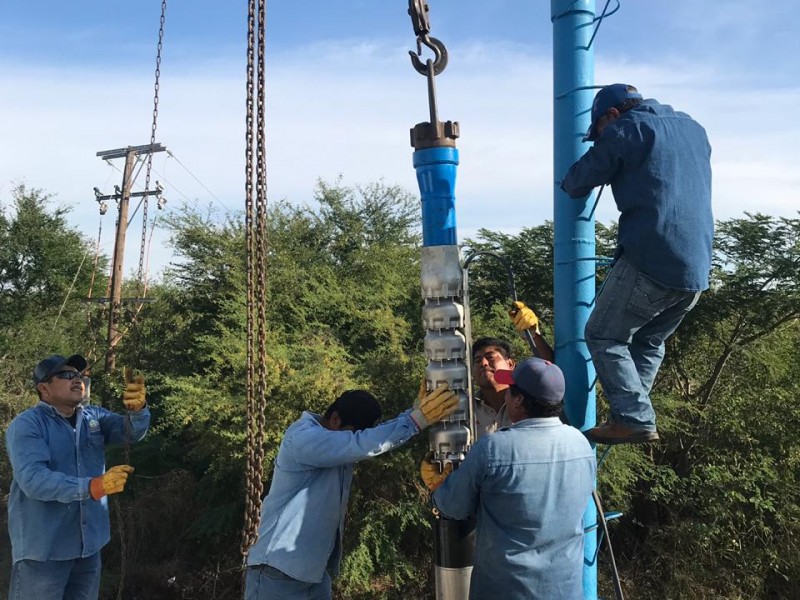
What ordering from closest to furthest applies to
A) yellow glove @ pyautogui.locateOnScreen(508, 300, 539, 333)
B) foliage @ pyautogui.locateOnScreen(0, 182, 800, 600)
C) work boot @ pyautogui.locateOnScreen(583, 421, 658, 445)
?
work boot @ pyautogui.locateOnScreen(583, 421, 658, 445)
yellow glove @ pyautogui.locateOnScreen(508, 300, 539, 333)
foliage @ pyautogui.locateOnScreen(0, 182, 800, 600)

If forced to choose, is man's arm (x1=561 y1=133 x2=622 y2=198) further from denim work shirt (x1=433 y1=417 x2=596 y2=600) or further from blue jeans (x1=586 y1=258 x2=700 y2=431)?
denim work shirt (x1=433 y1=417 x2=596 y2=600)

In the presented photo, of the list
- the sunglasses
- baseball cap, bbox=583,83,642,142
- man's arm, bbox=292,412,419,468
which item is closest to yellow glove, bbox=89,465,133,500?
the sunglasses

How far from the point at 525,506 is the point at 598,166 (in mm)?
1320

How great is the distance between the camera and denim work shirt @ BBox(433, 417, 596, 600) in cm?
256

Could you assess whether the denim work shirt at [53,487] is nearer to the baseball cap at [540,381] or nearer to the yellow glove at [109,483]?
the yellow glove at [109,483]

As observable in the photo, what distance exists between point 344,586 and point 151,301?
18.3 feet

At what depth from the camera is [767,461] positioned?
6.70m

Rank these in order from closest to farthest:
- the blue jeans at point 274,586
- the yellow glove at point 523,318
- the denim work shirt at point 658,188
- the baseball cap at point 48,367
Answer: the denim work shirt at point 658,188 < the blue jeans at point 274,586 < the yellow glove at point 523,318 < the baseball cap at point 48,367

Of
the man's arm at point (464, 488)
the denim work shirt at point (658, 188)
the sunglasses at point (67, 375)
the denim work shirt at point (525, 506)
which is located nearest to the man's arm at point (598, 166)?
the denim work shirt at point (658, 188)

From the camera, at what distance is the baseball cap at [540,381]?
8.58ft

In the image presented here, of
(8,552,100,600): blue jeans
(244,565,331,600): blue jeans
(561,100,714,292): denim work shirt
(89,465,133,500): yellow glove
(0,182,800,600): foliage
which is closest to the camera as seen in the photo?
(561,100,714,292): denim work shirt

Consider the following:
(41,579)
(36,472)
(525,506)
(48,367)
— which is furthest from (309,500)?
(48,367)

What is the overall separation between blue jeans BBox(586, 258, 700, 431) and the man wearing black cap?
102 inches

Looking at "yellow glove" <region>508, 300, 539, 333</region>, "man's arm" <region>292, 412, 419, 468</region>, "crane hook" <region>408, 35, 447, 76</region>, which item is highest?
"crane hook" <region>408, 35, 447, 76</region>
